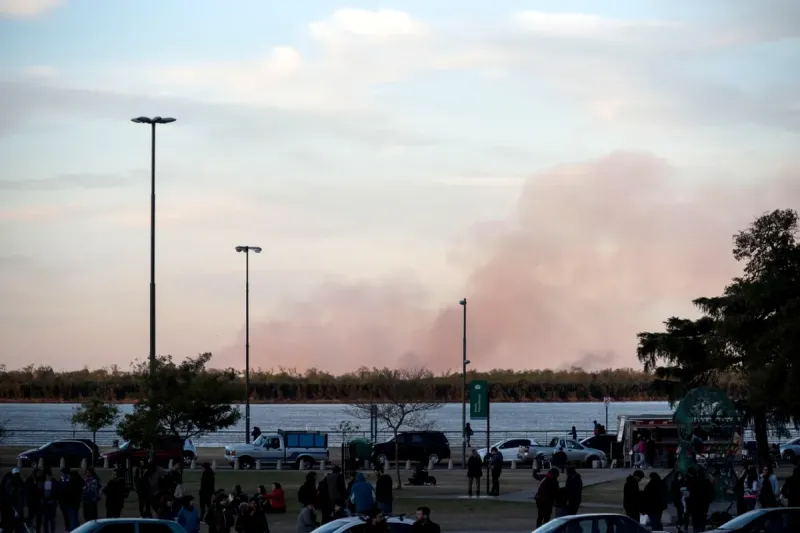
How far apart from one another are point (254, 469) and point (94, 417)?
14680 mm

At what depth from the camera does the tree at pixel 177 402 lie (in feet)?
143

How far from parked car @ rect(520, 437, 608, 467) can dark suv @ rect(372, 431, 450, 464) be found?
3.97 meters

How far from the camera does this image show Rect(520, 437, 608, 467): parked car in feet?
191

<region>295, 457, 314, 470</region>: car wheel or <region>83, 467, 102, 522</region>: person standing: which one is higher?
<region>83, 467, 102, 522</region>: person standing

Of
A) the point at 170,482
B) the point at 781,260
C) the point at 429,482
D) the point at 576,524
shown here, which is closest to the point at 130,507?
the point at 170,482

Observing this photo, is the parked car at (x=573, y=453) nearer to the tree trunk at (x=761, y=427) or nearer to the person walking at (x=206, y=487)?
the tree trunk at (x=761, y=427)

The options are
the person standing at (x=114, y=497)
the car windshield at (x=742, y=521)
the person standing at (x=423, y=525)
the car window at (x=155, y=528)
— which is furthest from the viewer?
the person standing at (x=114, y=497)

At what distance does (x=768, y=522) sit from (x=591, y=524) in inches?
164

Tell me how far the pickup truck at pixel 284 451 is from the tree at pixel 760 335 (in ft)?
57.4

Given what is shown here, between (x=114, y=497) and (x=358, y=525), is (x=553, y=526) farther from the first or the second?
(x=114, y=497)

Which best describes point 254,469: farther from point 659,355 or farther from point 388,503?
point 388,503

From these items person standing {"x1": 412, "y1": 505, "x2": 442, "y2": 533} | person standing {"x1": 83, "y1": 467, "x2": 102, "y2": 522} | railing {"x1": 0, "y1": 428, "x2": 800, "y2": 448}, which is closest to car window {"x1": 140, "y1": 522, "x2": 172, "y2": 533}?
person standing {"x1": 412, "y1": 505, "x2": 442, "y2": 533}

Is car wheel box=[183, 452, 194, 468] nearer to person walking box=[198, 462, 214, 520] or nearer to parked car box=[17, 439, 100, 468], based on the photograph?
parked car box=[17, 439, 100, 468]

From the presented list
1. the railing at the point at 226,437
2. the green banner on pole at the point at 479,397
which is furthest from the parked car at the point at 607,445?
the green banner on pole at the point at 479,397
